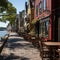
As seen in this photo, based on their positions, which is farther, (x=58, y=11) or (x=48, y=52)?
(x=58, y=11)

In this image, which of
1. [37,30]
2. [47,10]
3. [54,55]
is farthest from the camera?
[37,30]

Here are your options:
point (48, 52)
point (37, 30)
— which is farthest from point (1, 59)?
point (37, 30)

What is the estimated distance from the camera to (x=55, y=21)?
32.2m

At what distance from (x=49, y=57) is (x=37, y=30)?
31460mm

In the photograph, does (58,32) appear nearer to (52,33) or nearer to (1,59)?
(52,33)

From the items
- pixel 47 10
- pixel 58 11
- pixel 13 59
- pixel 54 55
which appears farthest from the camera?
pixel 47 10

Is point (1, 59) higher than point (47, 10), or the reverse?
point (47, 10)

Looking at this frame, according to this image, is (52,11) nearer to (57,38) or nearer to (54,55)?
(57,38)

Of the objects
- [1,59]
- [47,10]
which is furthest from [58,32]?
[1,59]

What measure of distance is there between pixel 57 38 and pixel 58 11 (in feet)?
10.0

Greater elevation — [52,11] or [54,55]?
[52,11]

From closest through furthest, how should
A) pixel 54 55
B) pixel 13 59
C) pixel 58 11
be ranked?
pixel 54 55
pixel 13 59
pixel 58 11

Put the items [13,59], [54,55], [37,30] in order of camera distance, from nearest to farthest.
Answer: [54,55], [13,59], [37,30]

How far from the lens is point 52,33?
33.1m
